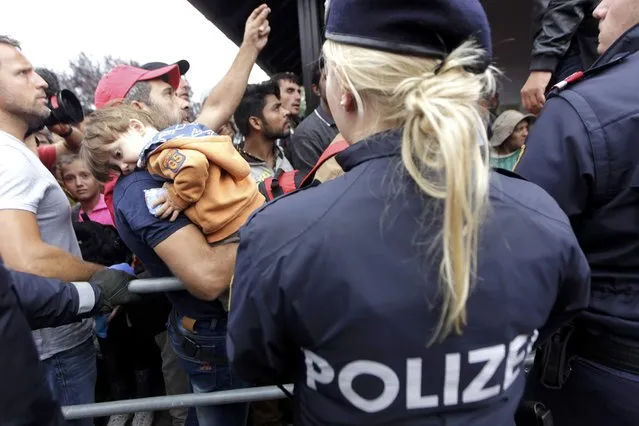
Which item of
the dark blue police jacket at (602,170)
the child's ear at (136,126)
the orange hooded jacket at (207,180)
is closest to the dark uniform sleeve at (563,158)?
the dark blue police jacket at (602,170)

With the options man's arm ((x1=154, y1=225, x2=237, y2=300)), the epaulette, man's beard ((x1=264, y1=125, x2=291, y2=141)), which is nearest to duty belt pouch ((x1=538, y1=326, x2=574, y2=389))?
the epaulette

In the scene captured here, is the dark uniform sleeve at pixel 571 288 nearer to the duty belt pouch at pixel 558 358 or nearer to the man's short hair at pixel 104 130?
the duty belt pouch at pixel 558 358

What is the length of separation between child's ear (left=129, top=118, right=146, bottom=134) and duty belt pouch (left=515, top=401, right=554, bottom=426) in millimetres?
1602

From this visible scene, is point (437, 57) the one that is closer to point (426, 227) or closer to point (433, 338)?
point (426, 227)

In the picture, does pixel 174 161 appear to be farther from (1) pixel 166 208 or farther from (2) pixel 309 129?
(2) pixel 309 129

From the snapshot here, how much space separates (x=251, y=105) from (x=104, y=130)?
2.01 meters

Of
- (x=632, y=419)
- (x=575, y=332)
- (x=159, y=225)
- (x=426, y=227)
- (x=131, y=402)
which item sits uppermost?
(x=426, y=227)

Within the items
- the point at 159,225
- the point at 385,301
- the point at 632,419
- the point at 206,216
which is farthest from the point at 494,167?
the point at 159,225

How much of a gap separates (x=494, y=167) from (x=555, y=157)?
0.40 metres

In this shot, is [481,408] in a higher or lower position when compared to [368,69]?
lower

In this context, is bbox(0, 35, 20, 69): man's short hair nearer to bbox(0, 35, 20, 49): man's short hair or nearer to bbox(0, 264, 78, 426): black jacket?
bbox(0, 35, 20, 49): man's short hair

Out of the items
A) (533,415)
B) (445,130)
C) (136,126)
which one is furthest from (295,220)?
(136,126)

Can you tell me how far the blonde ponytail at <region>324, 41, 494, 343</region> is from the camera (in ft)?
2.54

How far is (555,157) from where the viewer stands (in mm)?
1232
